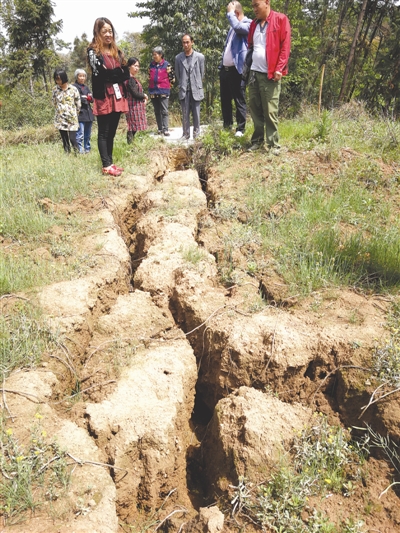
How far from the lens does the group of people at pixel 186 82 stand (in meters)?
4.74

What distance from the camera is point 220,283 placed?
3.57 m

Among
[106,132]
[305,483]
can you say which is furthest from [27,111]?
[305,483]

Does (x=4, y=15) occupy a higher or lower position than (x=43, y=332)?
higher

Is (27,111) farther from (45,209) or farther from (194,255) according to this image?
(194,255)

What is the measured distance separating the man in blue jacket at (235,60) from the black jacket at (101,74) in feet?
6.16

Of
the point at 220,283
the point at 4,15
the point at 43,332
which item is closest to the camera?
the point at 43,332

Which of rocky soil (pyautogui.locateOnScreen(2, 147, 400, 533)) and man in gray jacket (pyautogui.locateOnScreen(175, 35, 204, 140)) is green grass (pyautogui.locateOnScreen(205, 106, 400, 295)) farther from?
man in gray jacket (pyautogui.locateOnScreen(175, 35, 204, 140))

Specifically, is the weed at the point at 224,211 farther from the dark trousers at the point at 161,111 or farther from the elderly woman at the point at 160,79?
the dark trousers at the point at 161,111

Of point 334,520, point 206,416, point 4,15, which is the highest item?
point 4,15

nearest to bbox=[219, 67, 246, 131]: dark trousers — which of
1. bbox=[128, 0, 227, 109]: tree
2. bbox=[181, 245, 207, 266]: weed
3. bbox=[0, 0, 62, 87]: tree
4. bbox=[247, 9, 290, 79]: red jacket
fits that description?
bbox=[247, 9, 290, 79]: red jacket

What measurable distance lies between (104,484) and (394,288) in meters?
2.62

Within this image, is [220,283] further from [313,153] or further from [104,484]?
Result: [313,153]

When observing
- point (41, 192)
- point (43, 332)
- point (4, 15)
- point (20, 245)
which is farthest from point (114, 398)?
point (4, 15)

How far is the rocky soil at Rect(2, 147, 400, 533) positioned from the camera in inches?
83.5
